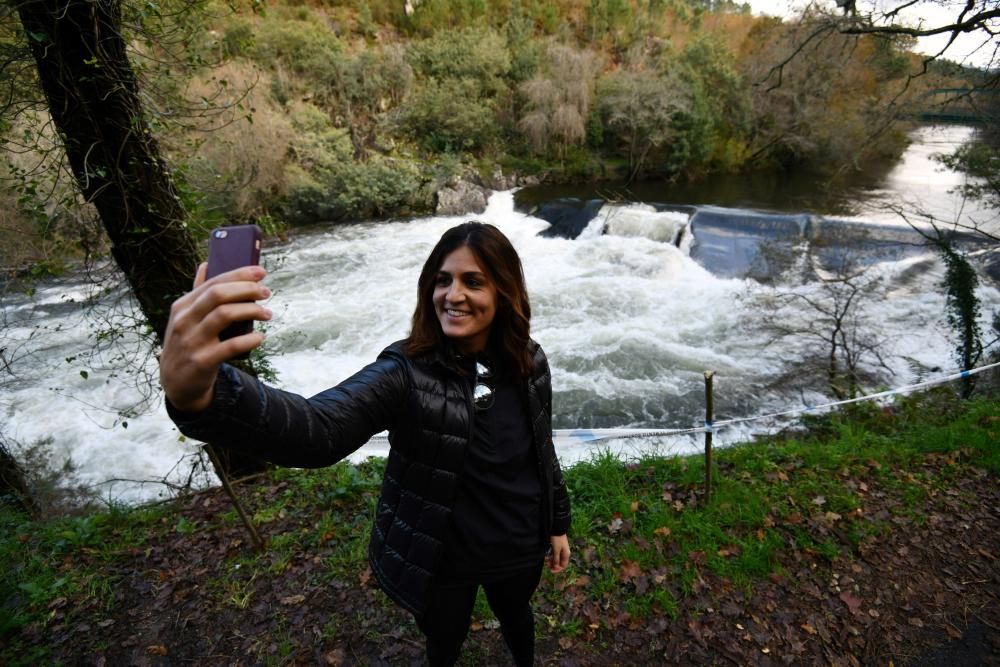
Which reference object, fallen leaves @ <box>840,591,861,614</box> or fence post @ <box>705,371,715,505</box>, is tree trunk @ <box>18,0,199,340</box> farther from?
fallen leaves @ <box>840,591,861,614</box>

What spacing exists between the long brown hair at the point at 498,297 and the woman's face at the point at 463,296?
22 millimetres

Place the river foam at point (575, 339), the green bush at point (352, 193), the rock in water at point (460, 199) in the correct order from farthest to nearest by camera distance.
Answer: the rock in water at point (460, 199)
the green bush at point (352, 193)
the river foam at point (575, 339)

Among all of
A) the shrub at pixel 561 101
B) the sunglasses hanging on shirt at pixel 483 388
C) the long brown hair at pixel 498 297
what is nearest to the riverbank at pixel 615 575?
the sunglasses hanging on shirt at pixel 483 388

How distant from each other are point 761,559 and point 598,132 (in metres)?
20.7

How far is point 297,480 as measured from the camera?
3.78 m

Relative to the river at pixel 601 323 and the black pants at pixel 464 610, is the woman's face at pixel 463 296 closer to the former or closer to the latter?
the black pants at pixel 464 610

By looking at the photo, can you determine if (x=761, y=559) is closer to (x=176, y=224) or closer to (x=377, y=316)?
(x=176, y=224)

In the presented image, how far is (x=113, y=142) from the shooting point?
258cm

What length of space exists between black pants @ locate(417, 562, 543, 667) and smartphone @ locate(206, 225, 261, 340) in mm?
1195

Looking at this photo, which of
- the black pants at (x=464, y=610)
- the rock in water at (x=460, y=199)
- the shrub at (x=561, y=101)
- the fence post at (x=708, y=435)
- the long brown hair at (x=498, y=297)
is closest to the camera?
the long brown hair at (x=498, y=297)

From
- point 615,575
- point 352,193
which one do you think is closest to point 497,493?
point 615,575

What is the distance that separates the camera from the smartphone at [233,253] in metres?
0.76

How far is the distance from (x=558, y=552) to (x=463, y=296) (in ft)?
3.71

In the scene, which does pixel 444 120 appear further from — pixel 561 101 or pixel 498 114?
pixel 561 101
